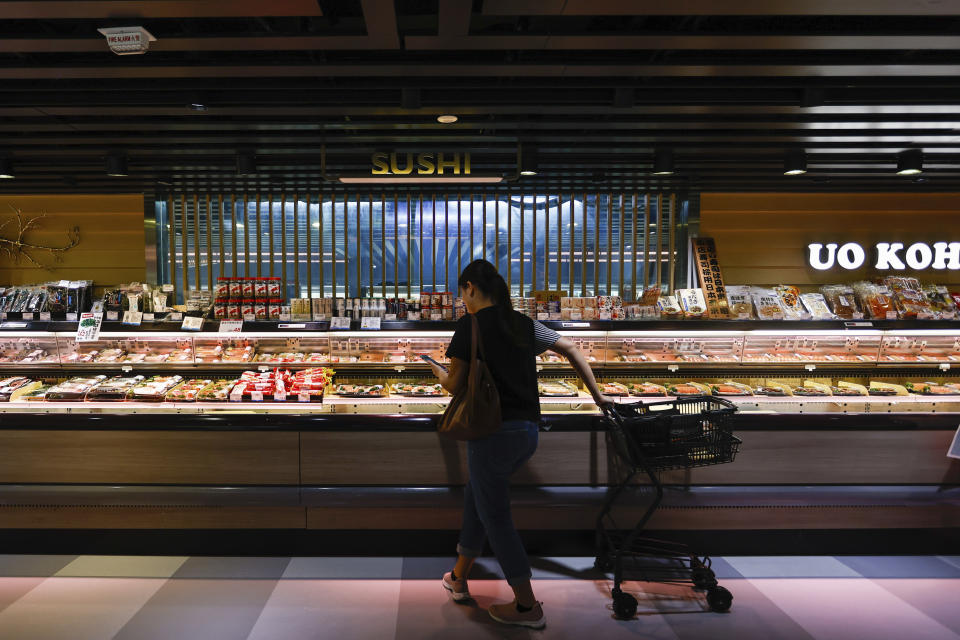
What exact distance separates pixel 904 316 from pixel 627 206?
140 inches

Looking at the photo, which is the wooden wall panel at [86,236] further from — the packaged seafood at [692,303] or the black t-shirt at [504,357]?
the packaged seafood at [692,303]

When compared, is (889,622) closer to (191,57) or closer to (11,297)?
(191,57)

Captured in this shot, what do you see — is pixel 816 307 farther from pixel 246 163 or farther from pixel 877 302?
pixel 246 163

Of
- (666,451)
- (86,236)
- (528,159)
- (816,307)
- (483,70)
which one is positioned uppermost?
(483,70)

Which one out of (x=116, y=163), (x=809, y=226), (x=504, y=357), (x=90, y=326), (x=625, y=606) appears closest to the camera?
(x=504, y=357)

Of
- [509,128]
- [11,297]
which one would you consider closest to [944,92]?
[509,128]

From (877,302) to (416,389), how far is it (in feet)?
13.9

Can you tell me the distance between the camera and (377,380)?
14.5 ft

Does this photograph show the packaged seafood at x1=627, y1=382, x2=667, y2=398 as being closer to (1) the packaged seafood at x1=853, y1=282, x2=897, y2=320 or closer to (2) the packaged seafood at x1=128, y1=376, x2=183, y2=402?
(1) the packaged seafood at x1=853, y1=282, x2=897, y2=320

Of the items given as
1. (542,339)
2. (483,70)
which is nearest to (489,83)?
(483,70)

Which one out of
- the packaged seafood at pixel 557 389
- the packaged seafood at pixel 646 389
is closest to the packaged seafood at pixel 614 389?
the packaged seafood at pixel 646 389

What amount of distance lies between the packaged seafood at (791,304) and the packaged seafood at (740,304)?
10.3 inches

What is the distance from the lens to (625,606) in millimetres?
2865

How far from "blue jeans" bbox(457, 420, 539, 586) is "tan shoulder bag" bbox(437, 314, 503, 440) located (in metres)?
0.09
